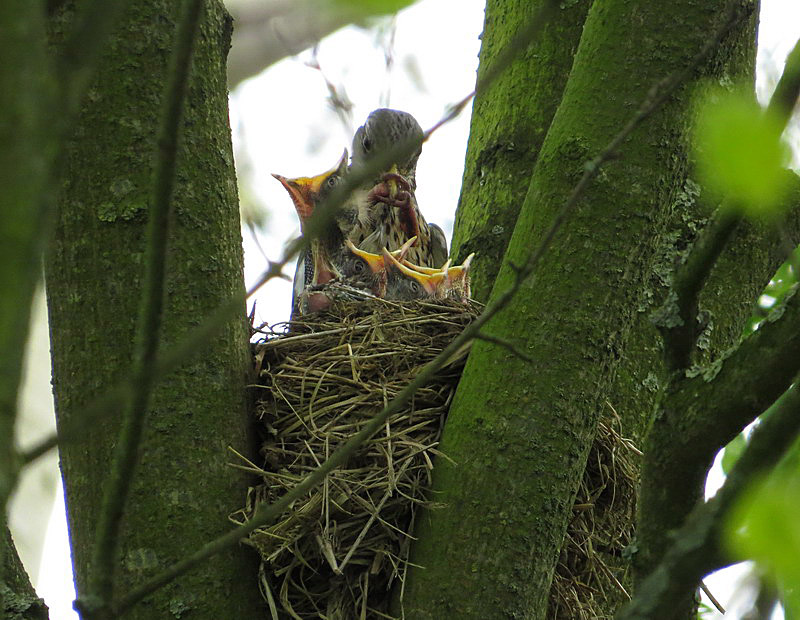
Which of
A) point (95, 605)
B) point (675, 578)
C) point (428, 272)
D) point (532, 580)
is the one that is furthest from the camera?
point (428, 272)

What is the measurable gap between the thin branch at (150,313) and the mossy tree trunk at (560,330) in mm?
813

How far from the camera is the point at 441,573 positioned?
2.04 m

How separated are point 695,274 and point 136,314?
1.10 meters

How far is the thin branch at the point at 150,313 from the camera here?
1289 millimetres

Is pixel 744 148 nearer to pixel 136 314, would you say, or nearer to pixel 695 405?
pixel 695 405

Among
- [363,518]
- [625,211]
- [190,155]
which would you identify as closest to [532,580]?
[363,518]

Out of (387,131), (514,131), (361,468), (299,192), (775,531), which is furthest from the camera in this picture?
(387,131)

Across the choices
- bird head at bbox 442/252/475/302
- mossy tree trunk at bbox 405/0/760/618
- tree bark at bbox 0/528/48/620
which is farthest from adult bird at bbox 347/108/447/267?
tree bark at bbox 0/528/48/620

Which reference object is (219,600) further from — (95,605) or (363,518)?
(95,605)

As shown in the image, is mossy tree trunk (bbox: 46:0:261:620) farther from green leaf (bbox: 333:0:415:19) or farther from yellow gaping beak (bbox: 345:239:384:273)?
yellow gaping beak (bbox: 345:239:384:273)

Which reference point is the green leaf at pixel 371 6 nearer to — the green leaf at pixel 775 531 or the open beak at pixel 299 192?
the green leaf at pixel 775 531

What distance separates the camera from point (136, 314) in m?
2.06

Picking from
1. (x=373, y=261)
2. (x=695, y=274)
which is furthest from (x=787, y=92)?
(x=373, y=261)

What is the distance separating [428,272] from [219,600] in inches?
70.3
